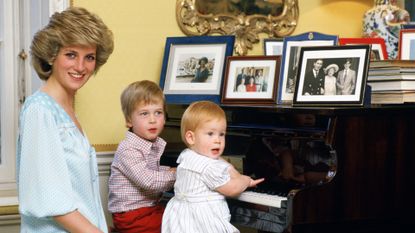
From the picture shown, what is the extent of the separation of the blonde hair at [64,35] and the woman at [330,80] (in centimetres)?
120

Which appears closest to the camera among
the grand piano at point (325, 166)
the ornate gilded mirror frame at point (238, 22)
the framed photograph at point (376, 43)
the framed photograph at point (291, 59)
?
the grand piano at point (325, 166)

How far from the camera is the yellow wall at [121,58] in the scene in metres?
3.72

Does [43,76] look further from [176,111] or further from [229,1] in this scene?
[229,1]

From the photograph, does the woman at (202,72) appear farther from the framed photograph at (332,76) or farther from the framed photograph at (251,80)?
the framed photograph at (332,76)

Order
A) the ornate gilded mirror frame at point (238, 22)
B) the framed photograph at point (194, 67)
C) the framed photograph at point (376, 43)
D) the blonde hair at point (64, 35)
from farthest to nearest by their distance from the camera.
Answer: the ornate gilded mirror frame at point (238, 22)
the framed photograph at point (376, 43)
the framed photograph at point (194, 67)
the blonde hair at point (64, 35)

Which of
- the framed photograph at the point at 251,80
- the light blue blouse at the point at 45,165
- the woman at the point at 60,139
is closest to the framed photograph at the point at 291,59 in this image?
the framed photograph at the point at 251,80

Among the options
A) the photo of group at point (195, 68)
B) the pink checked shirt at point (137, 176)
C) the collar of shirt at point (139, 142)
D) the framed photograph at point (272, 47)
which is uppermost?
the framed photograph at point (272, 47)

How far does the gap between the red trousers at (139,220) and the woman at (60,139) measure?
33.9 inches

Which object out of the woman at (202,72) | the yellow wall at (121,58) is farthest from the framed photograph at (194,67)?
the yellow wall at (121,58)

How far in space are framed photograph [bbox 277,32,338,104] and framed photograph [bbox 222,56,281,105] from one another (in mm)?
39

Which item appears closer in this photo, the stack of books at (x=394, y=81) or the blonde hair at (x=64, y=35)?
the blonde hair at (x=64, y=35)

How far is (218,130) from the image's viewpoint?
2.97m

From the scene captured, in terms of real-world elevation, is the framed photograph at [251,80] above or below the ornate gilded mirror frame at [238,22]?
below

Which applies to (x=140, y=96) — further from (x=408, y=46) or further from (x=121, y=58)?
Result: (x=408, y=46)
